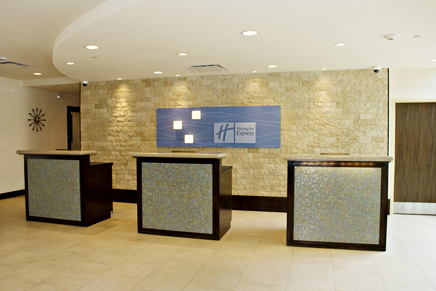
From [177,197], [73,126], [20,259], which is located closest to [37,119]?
[73,126]

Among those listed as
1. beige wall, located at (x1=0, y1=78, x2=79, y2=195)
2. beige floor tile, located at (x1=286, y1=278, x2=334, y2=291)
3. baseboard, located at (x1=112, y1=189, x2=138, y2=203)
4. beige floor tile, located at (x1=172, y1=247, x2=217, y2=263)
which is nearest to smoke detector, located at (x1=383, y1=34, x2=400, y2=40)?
beige floor tile, located at (x1=286, y1=278, x2=334, y2=291)

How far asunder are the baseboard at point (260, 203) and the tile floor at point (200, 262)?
1158 millimetres

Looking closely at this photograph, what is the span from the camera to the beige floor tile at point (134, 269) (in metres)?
3.57

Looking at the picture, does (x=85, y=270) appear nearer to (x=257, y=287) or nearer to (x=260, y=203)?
(x=257, y=287)

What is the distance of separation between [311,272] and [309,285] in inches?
13.3

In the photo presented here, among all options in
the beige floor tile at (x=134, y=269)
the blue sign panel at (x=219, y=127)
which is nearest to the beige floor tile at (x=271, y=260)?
the beige floor tile at (x=134, y=269)

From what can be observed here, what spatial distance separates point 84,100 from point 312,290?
6.70 m

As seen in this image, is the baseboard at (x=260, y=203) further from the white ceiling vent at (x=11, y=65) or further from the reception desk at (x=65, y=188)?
the white ceiling vent at (x=11, y=65)

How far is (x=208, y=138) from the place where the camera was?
22.7ft

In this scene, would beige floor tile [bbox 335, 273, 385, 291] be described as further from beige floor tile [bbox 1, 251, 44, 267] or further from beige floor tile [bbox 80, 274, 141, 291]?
beige floor tile [bbox 1, 251, 44, 267]

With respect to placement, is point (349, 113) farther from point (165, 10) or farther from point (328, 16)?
point (165, 10)

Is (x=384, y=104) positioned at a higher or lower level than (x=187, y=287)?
higher

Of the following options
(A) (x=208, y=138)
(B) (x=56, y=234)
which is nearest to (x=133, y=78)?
(A) (x=208, y=138)

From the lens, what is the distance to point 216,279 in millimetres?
3443
